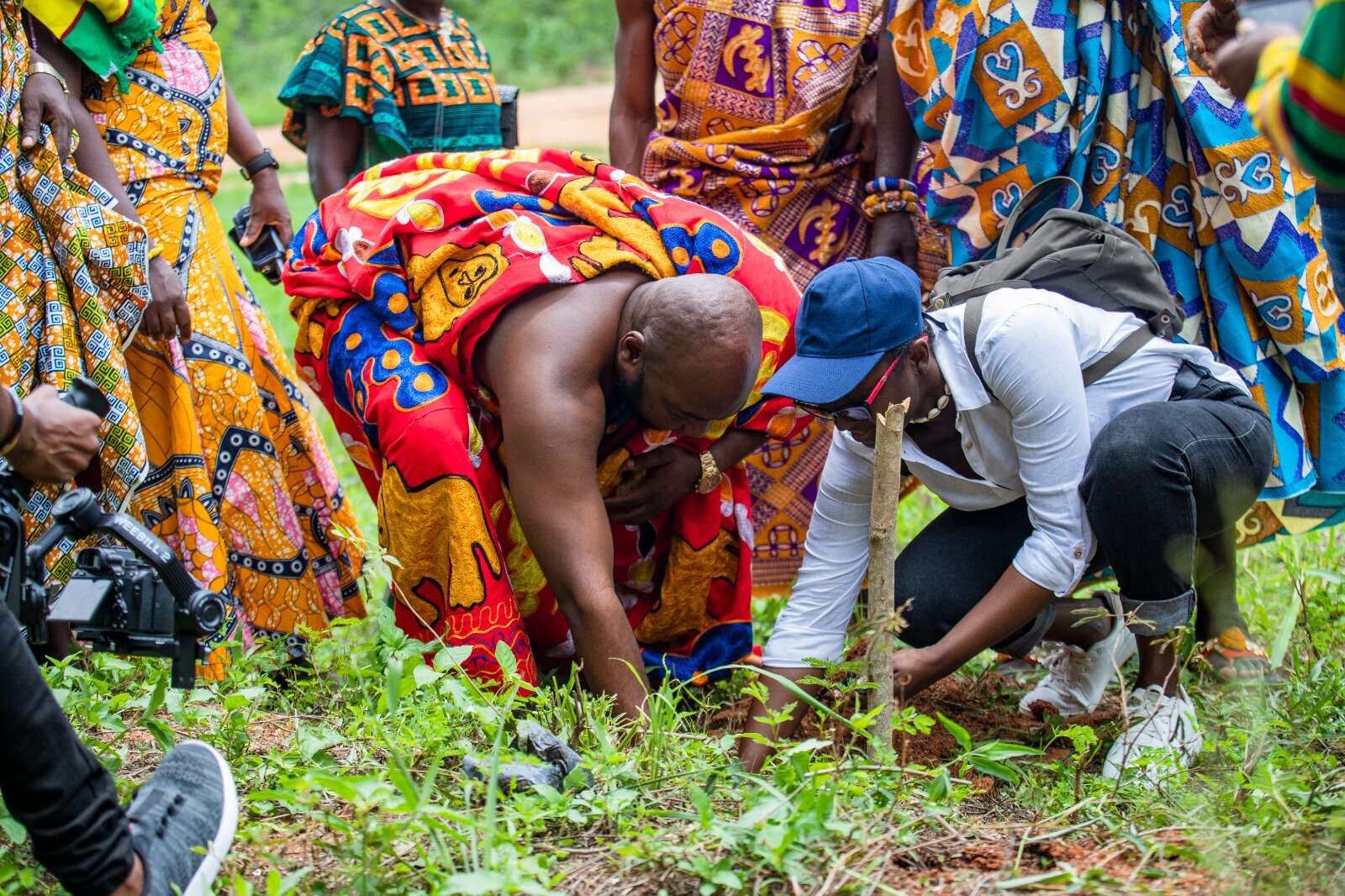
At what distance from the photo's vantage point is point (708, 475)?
3.28 meters

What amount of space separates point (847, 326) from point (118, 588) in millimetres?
1394

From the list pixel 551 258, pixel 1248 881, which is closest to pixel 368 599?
pixel 551 258

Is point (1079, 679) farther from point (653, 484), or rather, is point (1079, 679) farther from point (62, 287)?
point (62, 287)

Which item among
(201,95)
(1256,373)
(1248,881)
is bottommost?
(1248,881)

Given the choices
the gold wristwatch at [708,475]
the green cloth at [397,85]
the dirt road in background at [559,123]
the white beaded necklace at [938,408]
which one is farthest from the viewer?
the dirt road in background at [559,123]

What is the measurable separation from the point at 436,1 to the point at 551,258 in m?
1.66

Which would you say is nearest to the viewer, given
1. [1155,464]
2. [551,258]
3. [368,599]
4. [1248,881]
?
[1248,881]

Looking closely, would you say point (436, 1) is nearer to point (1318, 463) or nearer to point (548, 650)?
point (548, 650)

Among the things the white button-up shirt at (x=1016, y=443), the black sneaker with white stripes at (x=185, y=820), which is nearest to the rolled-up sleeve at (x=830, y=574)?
the white button-up shirt at (x=1016, y=443)

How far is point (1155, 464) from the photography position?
2770mm

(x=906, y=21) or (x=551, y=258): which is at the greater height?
(x=906, y=21)

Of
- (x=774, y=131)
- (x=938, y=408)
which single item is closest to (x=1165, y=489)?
(x=938, y=408)

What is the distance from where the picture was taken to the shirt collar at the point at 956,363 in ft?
9.27

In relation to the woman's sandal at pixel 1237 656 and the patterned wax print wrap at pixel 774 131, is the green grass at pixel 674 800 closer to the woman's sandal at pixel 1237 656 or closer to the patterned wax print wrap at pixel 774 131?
the woman's sandal at pixel 1237 656
